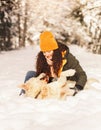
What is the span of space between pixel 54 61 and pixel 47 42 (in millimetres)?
257

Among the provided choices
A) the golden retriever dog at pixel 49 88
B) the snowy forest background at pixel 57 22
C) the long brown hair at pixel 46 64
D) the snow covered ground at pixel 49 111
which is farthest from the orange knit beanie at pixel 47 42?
the snowy forest background at pixel 57 22

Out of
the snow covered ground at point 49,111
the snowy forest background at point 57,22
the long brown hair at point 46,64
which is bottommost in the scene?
the snowy forest background at point 57,22

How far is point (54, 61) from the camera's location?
5.59 meters

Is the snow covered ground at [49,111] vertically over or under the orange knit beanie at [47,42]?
under

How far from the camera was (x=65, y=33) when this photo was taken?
48.4ft

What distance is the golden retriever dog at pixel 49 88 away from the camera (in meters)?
5.45

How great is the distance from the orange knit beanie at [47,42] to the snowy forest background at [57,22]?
8.25m

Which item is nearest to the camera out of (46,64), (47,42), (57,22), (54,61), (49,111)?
(49,111)

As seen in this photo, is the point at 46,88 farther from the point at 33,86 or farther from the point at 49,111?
the point at 49,111

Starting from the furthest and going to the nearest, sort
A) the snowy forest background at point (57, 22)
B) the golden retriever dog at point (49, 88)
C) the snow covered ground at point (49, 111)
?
the snowy forest background at point (57, 22)
the golden retriever dog at point (49, 88)
the snow covered ground at point (49, 111)

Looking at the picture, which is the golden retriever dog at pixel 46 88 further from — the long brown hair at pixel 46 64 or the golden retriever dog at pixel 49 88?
the long brown hair at pixel 46 64

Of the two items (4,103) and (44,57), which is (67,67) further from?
(4,103)

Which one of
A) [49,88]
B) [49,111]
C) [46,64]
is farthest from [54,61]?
[49,111]

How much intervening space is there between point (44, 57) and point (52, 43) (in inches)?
14.6
